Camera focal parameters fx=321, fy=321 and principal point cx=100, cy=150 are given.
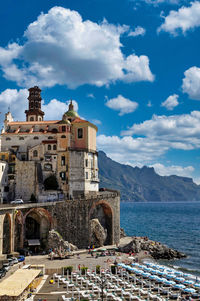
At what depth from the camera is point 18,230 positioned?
188ft

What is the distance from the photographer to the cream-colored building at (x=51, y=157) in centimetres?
6962

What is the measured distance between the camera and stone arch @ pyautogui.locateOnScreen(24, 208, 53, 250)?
60812 mm

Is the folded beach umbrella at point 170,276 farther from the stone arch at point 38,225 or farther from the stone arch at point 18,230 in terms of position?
the stone arch at point 18,230

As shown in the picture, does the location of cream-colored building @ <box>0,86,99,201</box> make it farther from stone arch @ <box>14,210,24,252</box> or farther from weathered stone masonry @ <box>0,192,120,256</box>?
stone arch @ <box>14,210,24,252</box>

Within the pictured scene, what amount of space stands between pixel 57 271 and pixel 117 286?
10185 mm

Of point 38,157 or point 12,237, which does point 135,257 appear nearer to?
point 12,237

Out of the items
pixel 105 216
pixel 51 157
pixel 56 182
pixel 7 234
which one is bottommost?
pixel 7 234

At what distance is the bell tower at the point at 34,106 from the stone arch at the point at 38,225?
32050mm

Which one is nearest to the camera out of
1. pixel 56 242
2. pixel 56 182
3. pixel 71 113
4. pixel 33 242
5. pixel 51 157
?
pixel 56 242

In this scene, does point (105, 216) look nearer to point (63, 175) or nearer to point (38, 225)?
point (63, 175)

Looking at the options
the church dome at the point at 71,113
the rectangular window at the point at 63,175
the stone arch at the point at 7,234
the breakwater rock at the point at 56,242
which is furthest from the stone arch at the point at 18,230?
the church dome at the point at 71,113

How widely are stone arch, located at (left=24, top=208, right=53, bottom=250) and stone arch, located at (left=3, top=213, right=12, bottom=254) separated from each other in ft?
16.8

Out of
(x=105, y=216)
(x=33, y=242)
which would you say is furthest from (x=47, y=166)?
(x=33, y=242)

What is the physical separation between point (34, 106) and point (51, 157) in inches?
847
